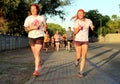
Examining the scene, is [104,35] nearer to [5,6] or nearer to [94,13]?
[94,13]

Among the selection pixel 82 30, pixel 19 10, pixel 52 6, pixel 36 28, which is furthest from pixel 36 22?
pixel 52 6

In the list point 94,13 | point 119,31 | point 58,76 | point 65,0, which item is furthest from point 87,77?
point 94,13

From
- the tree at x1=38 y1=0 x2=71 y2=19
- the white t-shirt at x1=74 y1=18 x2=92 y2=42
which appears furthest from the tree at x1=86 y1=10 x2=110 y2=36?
the white t-shirt at x1=74 y1=18 x2=92 y2=42

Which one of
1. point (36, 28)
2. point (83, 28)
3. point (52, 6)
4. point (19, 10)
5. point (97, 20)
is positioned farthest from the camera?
point (97, 20)

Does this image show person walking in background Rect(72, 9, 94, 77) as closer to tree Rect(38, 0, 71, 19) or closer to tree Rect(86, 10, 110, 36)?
tree Rect(38, 0, 71, 19)

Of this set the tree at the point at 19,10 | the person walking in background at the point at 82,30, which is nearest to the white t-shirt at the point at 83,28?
the person walking in background at the point at 82,30

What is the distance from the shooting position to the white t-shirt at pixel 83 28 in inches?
472

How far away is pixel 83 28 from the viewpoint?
12.1 m

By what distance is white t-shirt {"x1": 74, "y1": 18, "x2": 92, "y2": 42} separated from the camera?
11977 mm

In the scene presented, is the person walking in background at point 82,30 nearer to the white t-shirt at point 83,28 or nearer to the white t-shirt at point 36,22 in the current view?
the white t-shirt at point 83,28

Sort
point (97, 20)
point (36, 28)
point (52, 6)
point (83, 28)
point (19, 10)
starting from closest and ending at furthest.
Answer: point (36, 28)
point (83, 28)
point (19, 10)
point (52, 6)
point (97, 20)

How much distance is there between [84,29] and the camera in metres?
12.1

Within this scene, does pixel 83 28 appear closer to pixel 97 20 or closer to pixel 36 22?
pixel 36 22

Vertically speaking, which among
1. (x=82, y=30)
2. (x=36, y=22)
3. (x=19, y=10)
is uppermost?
(x=19, y=10)
